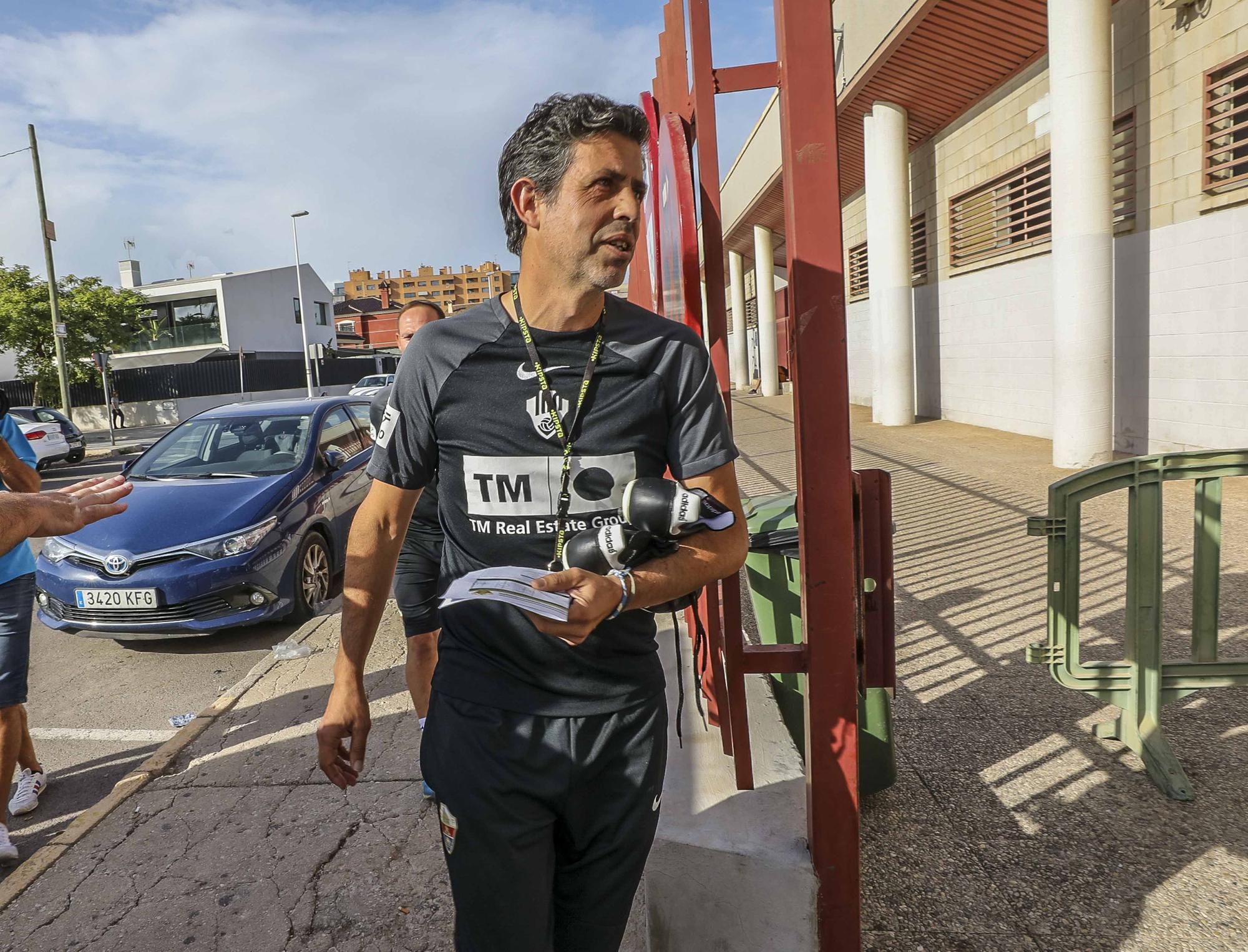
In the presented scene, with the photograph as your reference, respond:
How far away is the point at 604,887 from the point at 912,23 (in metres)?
12.5

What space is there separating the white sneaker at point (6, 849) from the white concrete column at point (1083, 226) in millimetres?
9634

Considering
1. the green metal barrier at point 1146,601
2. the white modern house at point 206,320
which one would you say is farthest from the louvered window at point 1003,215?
the white modern house at point 206,320

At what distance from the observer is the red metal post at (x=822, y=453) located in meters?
1.93

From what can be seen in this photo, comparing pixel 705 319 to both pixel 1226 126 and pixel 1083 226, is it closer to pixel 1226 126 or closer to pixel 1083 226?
pixel 1226 126

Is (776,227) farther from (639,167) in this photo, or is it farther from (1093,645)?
(639,167)

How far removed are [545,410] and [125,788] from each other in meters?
3.16

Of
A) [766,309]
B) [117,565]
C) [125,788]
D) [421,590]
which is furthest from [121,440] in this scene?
[421,590]

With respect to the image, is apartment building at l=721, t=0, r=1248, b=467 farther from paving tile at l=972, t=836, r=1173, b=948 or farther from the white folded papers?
the white folded papers

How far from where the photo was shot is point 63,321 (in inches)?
1089

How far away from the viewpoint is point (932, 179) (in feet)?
51.4

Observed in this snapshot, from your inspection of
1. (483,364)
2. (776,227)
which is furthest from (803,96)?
(776,227)

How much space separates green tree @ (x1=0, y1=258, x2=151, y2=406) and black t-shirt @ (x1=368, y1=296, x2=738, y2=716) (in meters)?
31.3

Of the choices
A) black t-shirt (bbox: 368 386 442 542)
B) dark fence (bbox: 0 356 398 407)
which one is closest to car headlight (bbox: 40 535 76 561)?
black t-shirt (bbox: 368 386 442 542)

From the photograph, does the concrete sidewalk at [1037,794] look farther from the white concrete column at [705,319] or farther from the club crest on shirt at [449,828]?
the white concrete column at [705,319]
